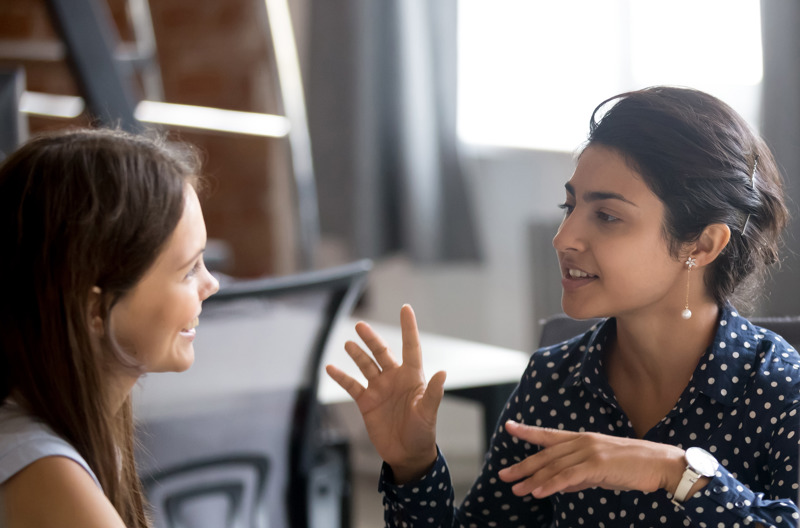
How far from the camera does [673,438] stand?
0.97 meters

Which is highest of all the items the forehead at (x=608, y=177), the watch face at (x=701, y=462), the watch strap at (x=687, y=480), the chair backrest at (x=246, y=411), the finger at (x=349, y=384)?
the forehead at (x=608, y=177)

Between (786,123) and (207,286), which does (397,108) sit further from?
(207,286)

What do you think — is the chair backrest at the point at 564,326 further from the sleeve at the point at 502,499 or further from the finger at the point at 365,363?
the finger at the point at 365,363

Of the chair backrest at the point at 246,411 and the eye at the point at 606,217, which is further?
the chair backrest at the point at 246,411

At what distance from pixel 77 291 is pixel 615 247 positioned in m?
0.54

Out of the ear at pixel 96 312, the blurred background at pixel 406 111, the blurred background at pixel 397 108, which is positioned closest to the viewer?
the ear at pixel 96 312

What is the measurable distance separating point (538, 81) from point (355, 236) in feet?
2.64

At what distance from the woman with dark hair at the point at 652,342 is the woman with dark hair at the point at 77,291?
0.24 metres

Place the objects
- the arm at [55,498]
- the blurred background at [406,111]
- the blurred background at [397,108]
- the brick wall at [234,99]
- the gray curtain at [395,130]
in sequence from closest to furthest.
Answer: the arm at [55,498], the blurred background at [397,108], the blurred background at [406,111], the gray curtain at [395,130], the brick wall at [234,99]

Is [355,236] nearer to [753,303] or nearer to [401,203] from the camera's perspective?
[401,203]

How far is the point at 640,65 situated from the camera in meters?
2.49

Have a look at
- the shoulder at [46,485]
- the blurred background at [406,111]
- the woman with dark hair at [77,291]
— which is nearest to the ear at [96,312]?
the woman with dark hair at [77,291]

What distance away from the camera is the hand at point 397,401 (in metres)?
1.03

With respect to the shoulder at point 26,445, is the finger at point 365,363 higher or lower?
lower
